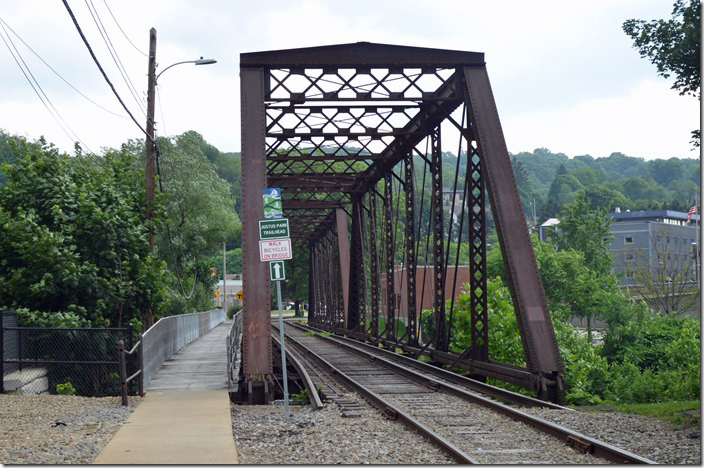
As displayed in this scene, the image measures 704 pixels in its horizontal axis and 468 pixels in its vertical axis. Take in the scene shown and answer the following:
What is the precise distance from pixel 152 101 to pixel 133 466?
17.5m

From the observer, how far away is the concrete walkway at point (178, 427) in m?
9.34

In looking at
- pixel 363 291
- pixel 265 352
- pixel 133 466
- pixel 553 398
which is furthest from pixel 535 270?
pixel 363 291

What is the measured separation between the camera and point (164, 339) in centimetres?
2320

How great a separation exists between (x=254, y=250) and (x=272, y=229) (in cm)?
317

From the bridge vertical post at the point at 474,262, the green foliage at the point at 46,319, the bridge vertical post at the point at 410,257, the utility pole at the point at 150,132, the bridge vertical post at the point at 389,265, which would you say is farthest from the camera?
the bridge vertical post at the point at 389,265

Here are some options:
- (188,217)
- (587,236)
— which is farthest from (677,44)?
(587,236)

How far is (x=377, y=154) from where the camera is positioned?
27828 millimetres

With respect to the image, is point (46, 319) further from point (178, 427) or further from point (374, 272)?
point (374, 272)

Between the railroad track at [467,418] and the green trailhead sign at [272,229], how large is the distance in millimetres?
3114

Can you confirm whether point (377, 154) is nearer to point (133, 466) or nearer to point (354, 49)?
point (354, 49)

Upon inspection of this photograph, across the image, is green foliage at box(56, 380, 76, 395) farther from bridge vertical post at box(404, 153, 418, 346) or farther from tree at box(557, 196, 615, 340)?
tree at box(557, 196, 615, 340)

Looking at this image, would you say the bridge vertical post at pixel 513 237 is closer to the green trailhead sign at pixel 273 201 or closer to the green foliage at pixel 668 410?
the green foliage at pixel 668 410

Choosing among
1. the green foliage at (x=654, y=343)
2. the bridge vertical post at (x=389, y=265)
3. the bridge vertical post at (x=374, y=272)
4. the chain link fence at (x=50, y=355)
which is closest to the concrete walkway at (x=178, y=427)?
the chain link fence at (x=50, y=355)

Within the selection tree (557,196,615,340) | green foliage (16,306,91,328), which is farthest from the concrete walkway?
tree (557,196,615,340)
